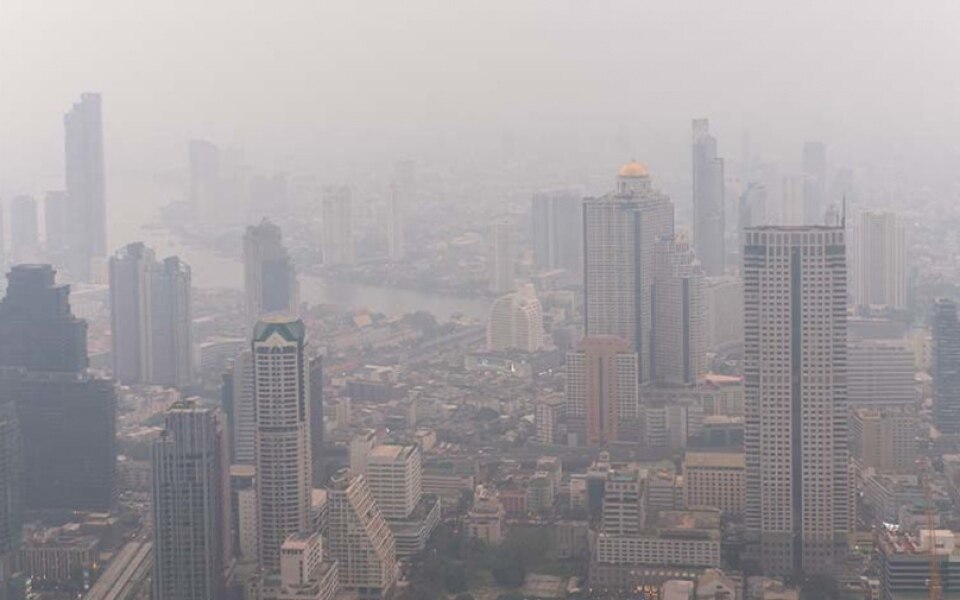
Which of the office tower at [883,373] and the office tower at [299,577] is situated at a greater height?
the office tower at [883,373]

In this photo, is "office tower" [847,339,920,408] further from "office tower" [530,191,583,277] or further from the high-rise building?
"office tower" [530,191,583,277]

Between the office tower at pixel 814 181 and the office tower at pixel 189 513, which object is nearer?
the office tower at pixel 189 513

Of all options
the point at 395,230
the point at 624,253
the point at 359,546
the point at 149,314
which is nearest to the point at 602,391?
the point at 624,253

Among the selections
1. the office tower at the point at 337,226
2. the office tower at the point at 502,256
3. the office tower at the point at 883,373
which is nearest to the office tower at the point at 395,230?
the office tower at the point at 337,226

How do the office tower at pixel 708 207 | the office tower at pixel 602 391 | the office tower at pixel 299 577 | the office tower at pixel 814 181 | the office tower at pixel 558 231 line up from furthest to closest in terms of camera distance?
the office tower at pixel 558 231
the office tower at pixel 708 207
the office tower at pixel 602 391
the office tower at pixel 814 181
the office tower at pixel 299 577

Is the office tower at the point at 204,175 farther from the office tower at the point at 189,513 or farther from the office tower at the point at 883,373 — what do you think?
the office tower at the point at 883,373

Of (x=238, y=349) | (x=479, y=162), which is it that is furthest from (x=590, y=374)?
(x=238, y=349)

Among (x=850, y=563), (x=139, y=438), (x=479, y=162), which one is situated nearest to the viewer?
(x=850, y=563)

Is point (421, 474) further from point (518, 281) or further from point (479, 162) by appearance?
point (518, 281)
